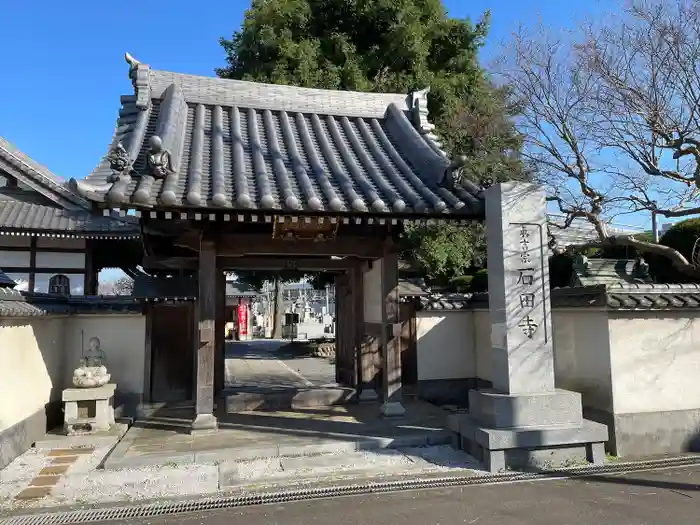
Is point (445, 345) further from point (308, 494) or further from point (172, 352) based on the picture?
point (308, 494)

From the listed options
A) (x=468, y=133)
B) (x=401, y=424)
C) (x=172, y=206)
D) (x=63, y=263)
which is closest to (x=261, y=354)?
(x=63, y=263)

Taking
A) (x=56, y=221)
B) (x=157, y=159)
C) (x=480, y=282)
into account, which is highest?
(x=56, y=221)

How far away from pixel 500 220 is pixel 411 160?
10.7 feet

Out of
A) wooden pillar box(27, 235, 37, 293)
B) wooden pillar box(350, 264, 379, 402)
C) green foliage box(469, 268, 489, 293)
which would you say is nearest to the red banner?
green foliage box(469, 268, 489, 293)

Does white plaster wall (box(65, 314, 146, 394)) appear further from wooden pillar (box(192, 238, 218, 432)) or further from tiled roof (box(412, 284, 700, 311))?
tiled roof (box(412, 284, 700, 311))

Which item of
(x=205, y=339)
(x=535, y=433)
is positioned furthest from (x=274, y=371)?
(x=535, y=433)

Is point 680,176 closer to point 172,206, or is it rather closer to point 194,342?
point 172,206

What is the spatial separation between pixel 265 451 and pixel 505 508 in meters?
3.46

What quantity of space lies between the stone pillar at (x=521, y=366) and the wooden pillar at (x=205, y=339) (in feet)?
13.2

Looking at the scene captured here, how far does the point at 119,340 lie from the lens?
10.9m

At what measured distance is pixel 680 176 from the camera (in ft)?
31.2

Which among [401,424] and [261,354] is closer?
[401,424]

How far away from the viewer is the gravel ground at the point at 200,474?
20.7 ft

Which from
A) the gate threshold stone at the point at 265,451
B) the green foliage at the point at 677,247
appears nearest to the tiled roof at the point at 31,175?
the gate threshold stone at the point at 265,451
